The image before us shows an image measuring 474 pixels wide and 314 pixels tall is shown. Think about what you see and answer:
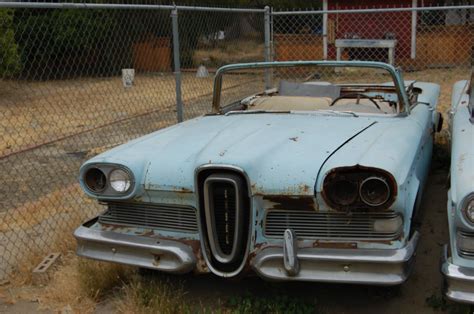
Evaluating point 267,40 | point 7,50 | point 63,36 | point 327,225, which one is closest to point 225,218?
point 327,225

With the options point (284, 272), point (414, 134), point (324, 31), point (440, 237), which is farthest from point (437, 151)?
point (324, 31)

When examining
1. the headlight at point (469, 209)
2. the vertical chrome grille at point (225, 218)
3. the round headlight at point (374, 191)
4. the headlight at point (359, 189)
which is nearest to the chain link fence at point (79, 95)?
the vertical chrome grille at point (225, 218)

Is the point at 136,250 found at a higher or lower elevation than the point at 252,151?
lower

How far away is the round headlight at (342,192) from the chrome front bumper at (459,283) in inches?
22.1

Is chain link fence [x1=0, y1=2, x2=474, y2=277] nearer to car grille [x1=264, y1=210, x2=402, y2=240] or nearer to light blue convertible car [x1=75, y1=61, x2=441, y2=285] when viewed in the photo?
light blue convertible car [x1=75, y1=61, x2=441, y2=285]

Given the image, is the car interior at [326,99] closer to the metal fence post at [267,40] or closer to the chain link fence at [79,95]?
the chain link fence at [79,95]

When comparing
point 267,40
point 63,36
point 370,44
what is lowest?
point 370,44

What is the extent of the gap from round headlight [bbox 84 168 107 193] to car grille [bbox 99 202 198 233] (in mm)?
134

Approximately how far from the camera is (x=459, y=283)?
274 cm

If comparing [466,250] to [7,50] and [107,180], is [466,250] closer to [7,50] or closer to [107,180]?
[107,180]

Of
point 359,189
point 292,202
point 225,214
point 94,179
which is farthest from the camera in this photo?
point 94,179

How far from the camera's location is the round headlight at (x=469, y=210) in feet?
8.96

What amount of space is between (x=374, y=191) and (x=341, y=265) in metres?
0.41

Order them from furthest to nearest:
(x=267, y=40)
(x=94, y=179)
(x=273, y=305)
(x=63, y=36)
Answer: (x=63, y=36)
(x=267, y=40)
(x=94, y=179)
(x=273, y=305)
